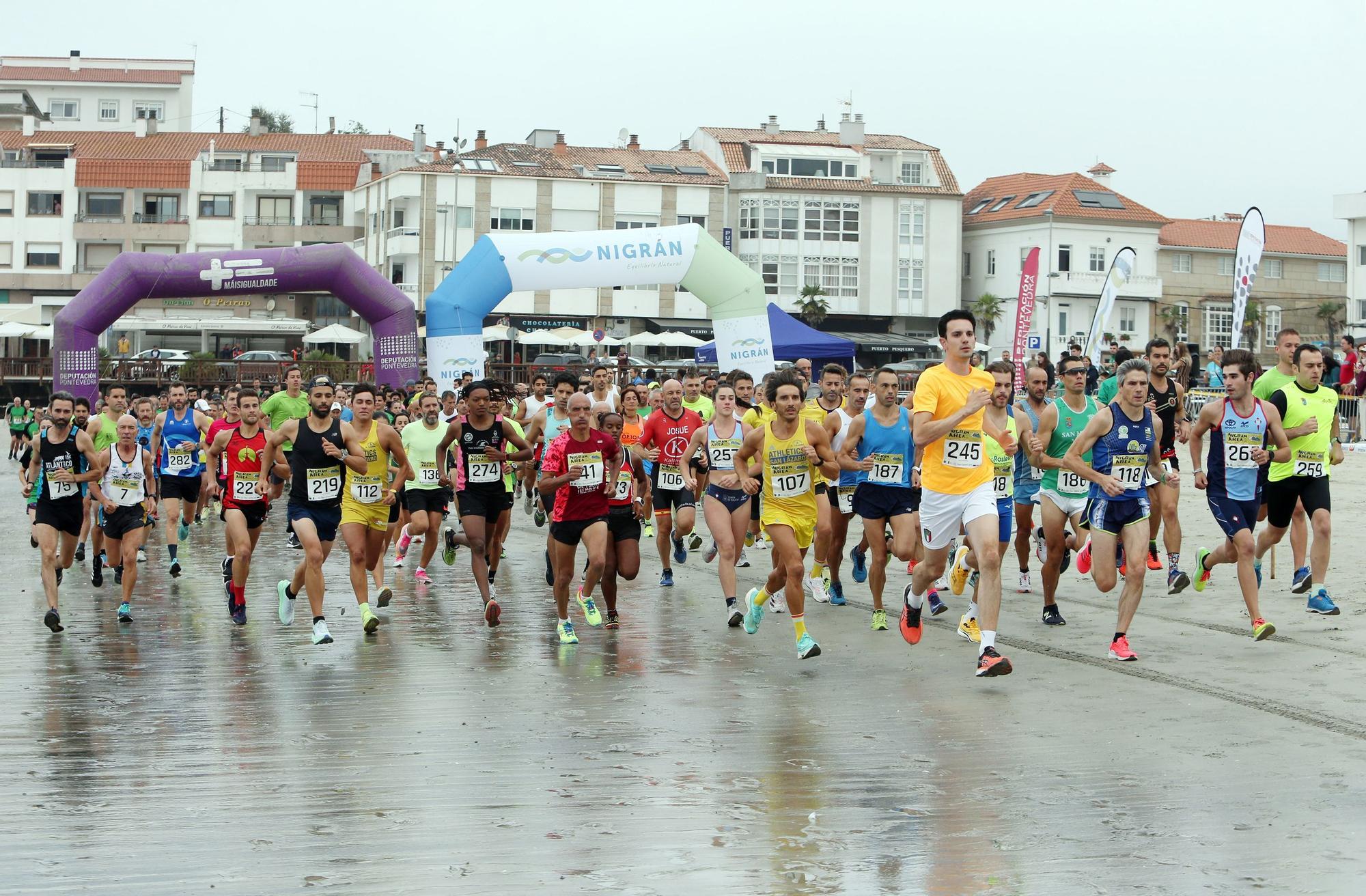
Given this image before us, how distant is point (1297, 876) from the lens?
5.51m

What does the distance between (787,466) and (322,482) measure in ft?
10.8

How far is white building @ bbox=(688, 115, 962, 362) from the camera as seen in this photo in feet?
246

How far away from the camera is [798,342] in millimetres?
35469

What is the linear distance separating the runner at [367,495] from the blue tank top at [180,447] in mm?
5474

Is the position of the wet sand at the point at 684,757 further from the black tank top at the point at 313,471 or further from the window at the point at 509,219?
the window at the point at 509,219

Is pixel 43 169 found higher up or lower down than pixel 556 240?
higher up

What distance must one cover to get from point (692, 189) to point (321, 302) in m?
17.9

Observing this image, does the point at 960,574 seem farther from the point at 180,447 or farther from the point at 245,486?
the point at 180,447

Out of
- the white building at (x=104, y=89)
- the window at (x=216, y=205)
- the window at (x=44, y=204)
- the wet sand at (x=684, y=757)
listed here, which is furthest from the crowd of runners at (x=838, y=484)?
the white building at (x=104, y=89)

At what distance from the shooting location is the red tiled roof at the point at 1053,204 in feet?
244

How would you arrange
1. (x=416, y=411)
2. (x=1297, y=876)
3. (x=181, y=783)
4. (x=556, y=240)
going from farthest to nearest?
(x=556, y=240)
(x=416, y=411)
(x=181, y=783)
(x=1297, y=876)

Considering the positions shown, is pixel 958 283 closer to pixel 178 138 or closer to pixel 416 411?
pixel 178 138

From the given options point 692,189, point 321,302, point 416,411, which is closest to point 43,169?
point 321,302

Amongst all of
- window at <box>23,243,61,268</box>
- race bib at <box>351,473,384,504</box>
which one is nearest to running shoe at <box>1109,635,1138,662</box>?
race bib at <box>351,473,384,504</box>
